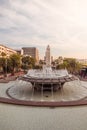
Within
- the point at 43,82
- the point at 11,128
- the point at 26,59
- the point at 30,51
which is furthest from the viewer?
the point at 30,51

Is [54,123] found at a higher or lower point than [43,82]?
lower

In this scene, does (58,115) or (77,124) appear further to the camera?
(58,115)

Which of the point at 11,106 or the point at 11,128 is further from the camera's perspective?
the point at 11,106

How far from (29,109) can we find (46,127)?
289 centimetres

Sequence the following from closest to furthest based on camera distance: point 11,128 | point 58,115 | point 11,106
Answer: point 11,128
point 58,115
point 11,106

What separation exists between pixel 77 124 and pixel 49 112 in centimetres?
222

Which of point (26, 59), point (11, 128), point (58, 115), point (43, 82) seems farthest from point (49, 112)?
point (26, 59)

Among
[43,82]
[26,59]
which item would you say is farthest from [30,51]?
[43,82]

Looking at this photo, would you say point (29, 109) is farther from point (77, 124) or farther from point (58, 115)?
point (77, 124)

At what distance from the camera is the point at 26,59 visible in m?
64.4

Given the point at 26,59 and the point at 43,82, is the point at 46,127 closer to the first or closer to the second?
the point at 43,82

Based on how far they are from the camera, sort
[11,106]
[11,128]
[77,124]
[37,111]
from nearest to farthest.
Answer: [11,128]
[77,124]
[37,111]
[11,106]

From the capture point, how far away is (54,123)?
874cm

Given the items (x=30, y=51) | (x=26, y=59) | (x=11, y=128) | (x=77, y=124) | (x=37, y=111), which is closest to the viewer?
(x=11, y=128)
